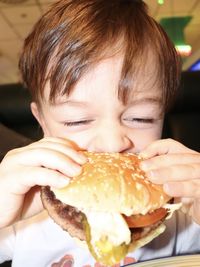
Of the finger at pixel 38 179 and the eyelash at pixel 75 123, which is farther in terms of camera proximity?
the eyelash at pixel 75 123

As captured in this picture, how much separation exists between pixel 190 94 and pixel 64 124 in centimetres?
141

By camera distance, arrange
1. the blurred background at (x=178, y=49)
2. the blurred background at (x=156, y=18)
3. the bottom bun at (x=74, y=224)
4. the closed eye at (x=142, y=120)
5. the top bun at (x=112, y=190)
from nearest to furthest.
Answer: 1. the top bun at (x=112, y=190)
2. the bottom bun at (x=74, y=224)
3. the closed eye at (x=142, y=120)
4. the blurred background at (x=178, y=49)
5. the blurred background at (x=156, y=18)

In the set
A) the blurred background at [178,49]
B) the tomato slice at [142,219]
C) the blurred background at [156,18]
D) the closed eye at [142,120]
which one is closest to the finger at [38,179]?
the tomato slice at [142,219]

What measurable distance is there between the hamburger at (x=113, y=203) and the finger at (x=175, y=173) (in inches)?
0.6

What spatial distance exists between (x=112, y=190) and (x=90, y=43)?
0.40 m

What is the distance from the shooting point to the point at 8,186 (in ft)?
2.71

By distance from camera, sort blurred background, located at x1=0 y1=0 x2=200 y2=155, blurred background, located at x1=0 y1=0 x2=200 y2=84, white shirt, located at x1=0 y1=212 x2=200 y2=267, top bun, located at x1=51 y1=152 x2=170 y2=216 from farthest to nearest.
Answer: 1. blurred background, located at x1=0 y1=0 x2=200 y2=84
2. blurred background, located at x1=0 y1=0 x2=200 y2=155
3. white shirt, located at x1=0 y1=212 x2=200 y2=267
4. top bun, located at x1=51 y1=152 x2=170 y2=216

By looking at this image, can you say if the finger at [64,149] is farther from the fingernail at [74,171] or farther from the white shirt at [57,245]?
the white shirt at [57,245]

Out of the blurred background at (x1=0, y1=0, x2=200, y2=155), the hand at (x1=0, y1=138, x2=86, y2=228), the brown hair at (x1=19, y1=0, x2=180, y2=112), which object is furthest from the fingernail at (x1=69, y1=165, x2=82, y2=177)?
the blurred background at (x1=0, y1=0, x2=200, y2=155)

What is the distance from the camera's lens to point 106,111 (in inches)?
34.7

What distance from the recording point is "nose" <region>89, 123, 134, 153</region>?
0.89m

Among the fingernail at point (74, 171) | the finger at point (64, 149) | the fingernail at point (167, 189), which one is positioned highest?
the finger at point (64, 149)

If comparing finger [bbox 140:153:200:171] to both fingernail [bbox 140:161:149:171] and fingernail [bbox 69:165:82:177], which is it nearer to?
fingernail [bbox 140:161:149:171]

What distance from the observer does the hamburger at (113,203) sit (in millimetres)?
724
